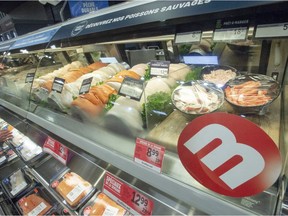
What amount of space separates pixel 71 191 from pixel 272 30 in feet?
5.19

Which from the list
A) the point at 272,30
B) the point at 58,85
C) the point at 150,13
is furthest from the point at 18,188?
the point at 272,30

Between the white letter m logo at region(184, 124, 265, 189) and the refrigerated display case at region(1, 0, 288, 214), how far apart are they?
0.22 feet

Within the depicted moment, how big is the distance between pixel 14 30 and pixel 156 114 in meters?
5.88

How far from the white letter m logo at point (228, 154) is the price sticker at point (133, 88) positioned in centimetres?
36

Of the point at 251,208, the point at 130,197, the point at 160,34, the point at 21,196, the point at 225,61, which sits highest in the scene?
the point at 160,34

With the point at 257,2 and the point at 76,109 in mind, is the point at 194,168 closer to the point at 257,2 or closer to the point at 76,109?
the point at 257,2

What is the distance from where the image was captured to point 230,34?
78cm

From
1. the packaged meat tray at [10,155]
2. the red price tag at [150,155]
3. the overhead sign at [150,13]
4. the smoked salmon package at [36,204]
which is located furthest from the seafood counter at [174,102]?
the packaged meat tray at [10,155]

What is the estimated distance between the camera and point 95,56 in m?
1.85

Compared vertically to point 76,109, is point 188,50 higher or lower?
higher

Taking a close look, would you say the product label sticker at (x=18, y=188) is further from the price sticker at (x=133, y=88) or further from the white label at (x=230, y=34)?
the white label at (x=230, y=34)

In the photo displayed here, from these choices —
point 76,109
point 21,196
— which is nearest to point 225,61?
point 76,109

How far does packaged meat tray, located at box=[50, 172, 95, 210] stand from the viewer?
1575 millimetres

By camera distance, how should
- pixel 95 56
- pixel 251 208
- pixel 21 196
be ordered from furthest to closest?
pixel 21 196 → pixel 95 56 → pixel 251 208
